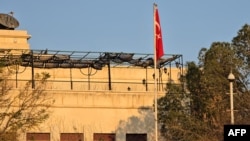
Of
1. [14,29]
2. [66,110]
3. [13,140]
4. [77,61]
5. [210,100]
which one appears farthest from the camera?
[14,29]

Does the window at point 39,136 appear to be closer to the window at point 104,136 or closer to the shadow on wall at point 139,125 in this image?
the window at point 104,136

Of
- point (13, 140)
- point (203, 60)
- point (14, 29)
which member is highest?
point (14, 29)

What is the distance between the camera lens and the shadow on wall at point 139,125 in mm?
56219

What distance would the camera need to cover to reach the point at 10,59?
48312mm

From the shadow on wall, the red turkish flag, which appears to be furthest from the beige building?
the red turkish flag

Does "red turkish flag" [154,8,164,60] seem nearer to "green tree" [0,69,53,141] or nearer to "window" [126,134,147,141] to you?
"green tree" [0,69,53,141]

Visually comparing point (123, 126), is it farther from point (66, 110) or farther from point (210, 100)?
point (210, 100)

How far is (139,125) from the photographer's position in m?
56.6

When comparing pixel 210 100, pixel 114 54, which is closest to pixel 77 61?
pixel 114 54

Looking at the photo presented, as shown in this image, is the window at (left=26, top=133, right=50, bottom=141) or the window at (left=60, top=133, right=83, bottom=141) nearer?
the window at (left=26, top=133, right=50, bottom=141)

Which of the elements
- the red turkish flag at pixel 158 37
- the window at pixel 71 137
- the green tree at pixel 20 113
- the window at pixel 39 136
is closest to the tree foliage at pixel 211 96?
the red turkish flag at pixel 158 37

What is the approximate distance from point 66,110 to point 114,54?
19.8 ft

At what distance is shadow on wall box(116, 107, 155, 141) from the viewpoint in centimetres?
5622

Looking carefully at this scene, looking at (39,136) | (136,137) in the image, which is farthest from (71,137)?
(136,137)
